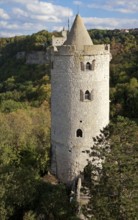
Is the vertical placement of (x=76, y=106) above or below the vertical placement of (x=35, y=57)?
below

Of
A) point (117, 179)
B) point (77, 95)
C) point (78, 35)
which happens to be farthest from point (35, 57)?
point (117, 179)

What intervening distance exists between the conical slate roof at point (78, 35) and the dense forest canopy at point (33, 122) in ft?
16.0

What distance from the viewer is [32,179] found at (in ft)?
74.2

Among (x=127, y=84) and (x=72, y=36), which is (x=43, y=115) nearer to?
(x=127, y=84)

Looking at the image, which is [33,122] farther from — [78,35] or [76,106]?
[78,35]

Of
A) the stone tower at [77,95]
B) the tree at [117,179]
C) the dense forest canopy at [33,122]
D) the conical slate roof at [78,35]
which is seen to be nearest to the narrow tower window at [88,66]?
the stone tower at [77,95]

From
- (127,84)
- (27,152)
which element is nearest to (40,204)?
(27,152)

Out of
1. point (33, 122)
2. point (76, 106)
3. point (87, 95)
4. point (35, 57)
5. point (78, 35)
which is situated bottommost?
point (33, 122)

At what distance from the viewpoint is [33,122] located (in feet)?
149

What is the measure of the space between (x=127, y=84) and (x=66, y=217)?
38.6 metres

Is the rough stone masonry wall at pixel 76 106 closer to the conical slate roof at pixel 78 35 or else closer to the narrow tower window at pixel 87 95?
the narrow tower window at pixel 87 95

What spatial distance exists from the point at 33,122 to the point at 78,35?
73.4ft

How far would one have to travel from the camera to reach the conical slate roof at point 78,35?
24.0m

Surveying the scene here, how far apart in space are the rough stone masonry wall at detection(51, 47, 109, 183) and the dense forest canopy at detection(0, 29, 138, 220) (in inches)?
62.5
